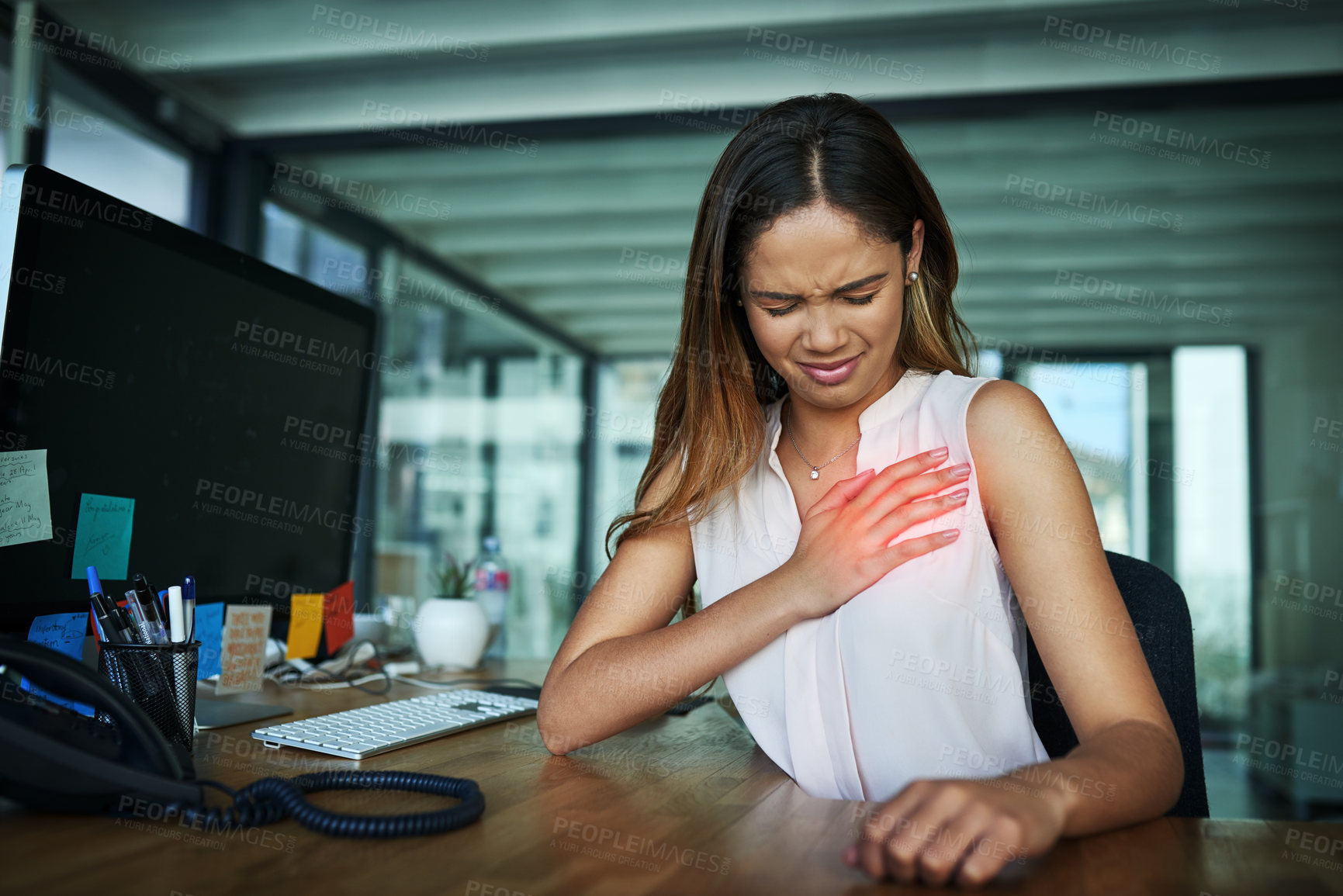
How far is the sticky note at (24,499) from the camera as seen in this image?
938 mm

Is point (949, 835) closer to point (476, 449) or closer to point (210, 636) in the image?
point (210, 636)

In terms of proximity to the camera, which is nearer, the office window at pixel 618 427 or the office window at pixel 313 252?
the office window at pixel 313 252

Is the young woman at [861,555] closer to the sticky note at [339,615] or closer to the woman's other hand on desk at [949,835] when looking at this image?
the woman's other hand on desk at [949,835]

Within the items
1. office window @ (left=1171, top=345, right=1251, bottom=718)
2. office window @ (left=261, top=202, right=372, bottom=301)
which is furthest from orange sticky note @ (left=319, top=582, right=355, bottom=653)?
office window @ (left=1171, top=345, right=1251, bottom=718)

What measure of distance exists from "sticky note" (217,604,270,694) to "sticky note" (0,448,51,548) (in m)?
0.42

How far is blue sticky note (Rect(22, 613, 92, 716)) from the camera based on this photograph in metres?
1.02

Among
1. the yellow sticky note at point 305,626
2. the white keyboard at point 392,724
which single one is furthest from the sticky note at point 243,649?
the white keyboard at point 392,724

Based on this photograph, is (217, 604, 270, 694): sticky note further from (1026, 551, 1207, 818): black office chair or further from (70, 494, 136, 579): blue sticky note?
(1026, 551, 1207, 818): black office chair

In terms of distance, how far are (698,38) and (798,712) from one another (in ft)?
8.71

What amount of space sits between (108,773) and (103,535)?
1.36 feet

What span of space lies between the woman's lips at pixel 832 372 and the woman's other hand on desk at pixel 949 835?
0.59 metres

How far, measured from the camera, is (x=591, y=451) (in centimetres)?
502

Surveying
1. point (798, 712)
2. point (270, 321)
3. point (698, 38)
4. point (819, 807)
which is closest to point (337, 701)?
point (270, 321)

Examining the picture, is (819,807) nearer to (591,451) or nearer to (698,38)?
(698,38)
